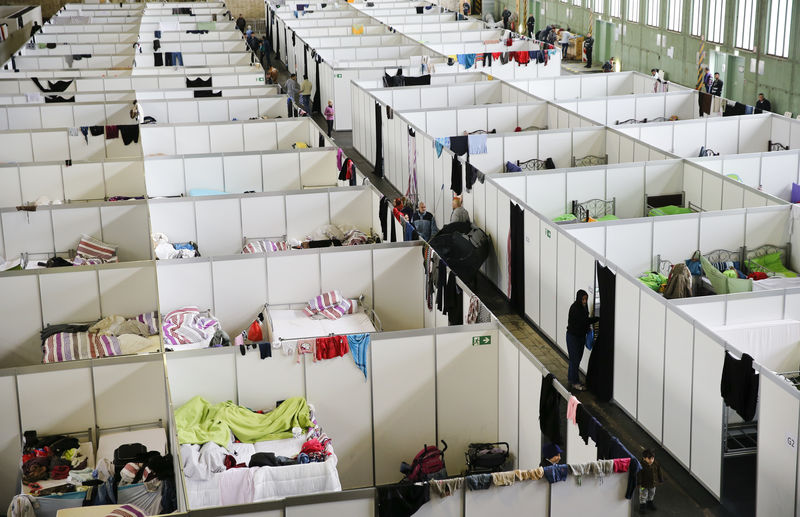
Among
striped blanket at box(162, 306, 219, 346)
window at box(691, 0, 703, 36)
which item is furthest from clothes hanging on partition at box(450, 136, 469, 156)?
window at box(691, 0, 703, 36)

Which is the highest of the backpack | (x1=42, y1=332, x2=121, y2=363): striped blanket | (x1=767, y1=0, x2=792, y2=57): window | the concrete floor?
(x1=767, y1=0, x2=792, y2=57): window

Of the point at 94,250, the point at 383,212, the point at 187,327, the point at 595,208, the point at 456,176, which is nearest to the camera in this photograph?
the point at 187,327

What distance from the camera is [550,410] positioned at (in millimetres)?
8039

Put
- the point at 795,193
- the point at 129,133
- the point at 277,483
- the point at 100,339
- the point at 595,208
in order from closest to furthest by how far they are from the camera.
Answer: the point at 277,483 < the point at 100,339 < the point at 595,208 < the point at 795,193 < the point at 129,133

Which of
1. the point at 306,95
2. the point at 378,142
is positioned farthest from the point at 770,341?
the point at 306,95

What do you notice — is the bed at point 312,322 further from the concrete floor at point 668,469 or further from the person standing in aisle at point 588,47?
the person standing in aisle at point 588,47

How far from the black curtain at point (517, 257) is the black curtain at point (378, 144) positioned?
7.90 m

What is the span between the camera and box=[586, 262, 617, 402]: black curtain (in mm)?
10570

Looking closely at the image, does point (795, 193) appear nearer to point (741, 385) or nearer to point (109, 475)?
point (741, 385)

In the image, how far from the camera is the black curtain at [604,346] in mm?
10570

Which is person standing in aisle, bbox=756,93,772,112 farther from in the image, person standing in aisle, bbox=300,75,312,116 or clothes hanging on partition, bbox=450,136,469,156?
person standing in aisle, bbox=300,75,312,116

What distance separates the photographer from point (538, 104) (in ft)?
67.8

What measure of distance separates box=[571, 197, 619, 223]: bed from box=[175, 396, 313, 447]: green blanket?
7.31 m

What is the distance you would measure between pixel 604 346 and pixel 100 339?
6.12m
